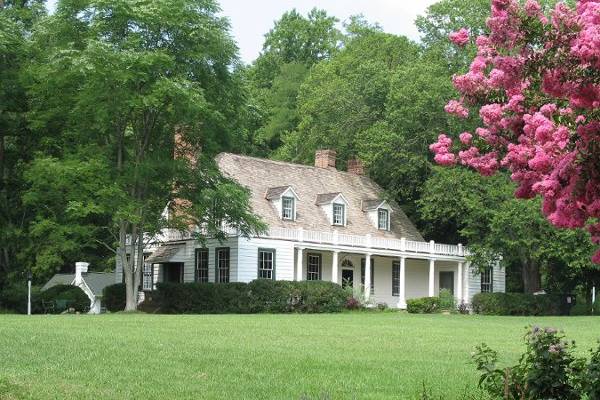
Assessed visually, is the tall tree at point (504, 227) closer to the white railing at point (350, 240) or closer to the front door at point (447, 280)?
the white railing at point (350, 240)

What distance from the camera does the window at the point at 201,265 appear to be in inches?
1539

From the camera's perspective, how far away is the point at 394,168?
1815 inches

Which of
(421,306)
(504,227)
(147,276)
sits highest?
(504,227)

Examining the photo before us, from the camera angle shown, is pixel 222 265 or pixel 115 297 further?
pixel 222 265

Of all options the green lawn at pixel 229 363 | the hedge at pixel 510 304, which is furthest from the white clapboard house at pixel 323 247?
the green lawn at pixel 229 363

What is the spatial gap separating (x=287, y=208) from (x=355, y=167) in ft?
30.4

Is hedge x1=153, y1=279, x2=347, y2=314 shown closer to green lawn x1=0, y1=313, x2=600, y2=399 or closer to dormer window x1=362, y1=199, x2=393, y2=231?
dormer window x1=362, y1=199, x2=393, y2=231

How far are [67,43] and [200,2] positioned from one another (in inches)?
198

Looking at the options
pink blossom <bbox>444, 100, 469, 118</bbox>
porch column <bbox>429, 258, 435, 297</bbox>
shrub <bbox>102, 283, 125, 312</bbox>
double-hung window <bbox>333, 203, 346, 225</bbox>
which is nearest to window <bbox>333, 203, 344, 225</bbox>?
double-hung window <bbox>333, 203, 346, 225</bbox>

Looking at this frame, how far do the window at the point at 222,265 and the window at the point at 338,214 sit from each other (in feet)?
22.4

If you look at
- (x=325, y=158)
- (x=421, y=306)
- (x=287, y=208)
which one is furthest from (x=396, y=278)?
(x=287, y=208)

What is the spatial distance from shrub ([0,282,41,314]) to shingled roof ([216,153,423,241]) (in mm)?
9736

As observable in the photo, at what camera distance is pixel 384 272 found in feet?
148

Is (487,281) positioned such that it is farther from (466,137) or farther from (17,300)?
(466,137)
